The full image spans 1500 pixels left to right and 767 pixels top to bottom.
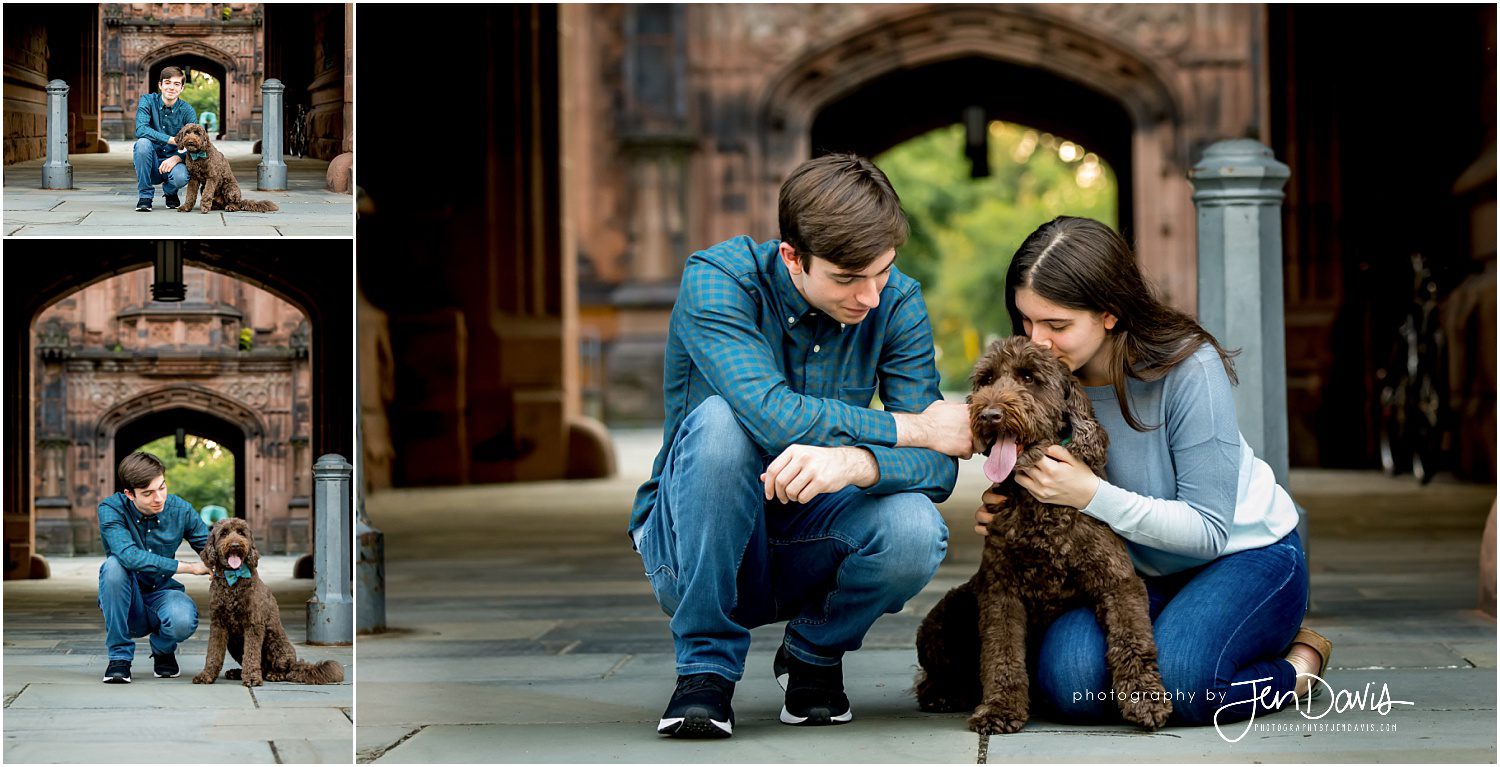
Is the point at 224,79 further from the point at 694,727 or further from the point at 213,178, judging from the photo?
the point at 694,727

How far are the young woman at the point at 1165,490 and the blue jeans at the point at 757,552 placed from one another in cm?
19

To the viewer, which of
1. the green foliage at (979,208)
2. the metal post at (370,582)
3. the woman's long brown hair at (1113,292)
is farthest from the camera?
the green foliage at (979,208)

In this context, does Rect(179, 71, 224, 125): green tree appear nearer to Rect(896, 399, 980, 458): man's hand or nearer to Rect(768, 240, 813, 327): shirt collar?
Rect(768, 240, 813, 327): shirt collar

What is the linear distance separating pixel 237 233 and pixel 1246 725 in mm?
2003

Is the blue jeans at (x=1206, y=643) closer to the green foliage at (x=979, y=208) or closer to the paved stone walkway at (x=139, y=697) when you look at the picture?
the paved stone walkway at (x=139, y=697)

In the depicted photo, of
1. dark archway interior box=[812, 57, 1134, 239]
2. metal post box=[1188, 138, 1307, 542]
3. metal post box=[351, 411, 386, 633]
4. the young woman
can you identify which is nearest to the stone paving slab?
the young woman

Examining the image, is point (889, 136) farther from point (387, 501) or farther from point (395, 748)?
point (395, 748)

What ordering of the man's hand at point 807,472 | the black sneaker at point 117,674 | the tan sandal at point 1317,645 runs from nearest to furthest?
the black sneaker at point 117,674 → the man's hand at point 807,472 → the tan sandal at point 1317,645

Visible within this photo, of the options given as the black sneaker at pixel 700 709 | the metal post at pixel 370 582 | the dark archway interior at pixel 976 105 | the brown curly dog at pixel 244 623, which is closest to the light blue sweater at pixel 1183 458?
the black sneaker at pixel 700 709

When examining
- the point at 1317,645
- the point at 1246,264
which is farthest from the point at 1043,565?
the point at 1246,264

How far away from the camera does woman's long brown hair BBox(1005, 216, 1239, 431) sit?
3504 millimetres

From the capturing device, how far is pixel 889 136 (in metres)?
24.9

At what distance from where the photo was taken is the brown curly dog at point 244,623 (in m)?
2.94

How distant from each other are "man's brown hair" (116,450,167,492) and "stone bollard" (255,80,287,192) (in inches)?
18.2
